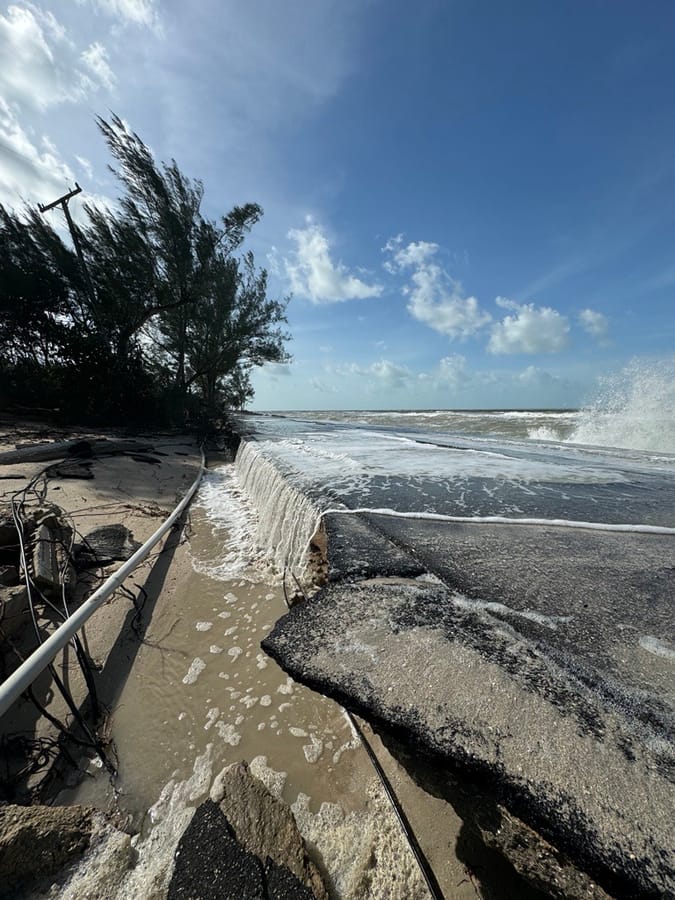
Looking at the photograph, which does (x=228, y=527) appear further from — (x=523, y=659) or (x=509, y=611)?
(x=523, y=659)

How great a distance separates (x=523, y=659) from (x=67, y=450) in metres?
9.70

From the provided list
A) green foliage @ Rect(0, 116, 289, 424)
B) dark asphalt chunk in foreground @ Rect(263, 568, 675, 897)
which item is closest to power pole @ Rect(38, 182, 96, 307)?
green foliage @ Rect(0, 116, 289, 424)

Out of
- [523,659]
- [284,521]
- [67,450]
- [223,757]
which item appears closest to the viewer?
[523,659]

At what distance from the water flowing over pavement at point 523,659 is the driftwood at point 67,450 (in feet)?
23.5

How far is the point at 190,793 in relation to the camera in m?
1.71

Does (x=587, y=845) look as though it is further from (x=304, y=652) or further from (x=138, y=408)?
(x=138, y=408)

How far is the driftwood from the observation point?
6.62m

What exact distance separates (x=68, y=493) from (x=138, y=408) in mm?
10569

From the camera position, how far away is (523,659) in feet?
4.53

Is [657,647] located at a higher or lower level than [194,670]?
higher

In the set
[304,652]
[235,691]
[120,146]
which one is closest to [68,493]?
[235,691]

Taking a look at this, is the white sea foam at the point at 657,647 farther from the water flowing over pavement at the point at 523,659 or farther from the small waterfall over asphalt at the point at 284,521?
the small waterfall over asphalt at the point at 284,521

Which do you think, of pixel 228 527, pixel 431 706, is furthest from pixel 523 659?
pixel 228 527

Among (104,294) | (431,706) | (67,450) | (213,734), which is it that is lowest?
(213,734)
